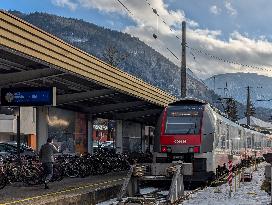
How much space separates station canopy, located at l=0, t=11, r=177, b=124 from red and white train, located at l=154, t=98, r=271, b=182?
2442 millimetres

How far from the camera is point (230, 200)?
14.3 meters

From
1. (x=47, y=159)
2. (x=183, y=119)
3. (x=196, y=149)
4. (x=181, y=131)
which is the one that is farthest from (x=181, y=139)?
(x=47, y=159)

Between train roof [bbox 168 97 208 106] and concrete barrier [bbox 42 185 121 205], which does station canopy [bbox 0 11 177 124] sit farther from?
concrete barrier [bbox 42 185 121 205]

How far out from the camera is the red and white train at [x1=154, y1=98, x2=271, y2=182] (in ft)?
57.9

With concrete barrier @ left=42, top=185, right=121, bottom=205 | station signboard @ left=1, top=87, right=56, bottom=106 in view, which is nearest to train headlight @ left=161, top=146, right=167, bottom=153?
concrete barrier @ left=42, top=185, right=121, bottom=205

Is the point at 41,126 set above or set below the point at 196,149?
above

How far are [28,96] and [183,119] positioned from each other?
20.1 ft

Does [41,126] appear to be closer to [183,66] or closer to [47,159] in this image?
[47,159]

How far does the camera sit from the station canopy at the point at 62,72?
1198 cm

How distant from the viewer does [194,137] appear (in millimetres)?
18031

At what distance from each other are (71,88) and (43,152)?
160 inches

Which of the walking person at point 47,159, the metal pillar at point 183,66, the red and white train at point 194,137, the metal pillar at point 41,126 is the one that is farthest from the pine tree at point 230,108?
the walking person at point 47,159

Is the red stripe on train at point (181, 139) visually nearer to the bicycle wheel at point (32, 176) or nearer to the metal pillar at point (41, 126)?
the bicycle wheel at point (32, 176)

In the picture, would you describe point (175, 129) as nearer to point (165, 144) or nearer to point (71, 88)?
point (165, 144)
